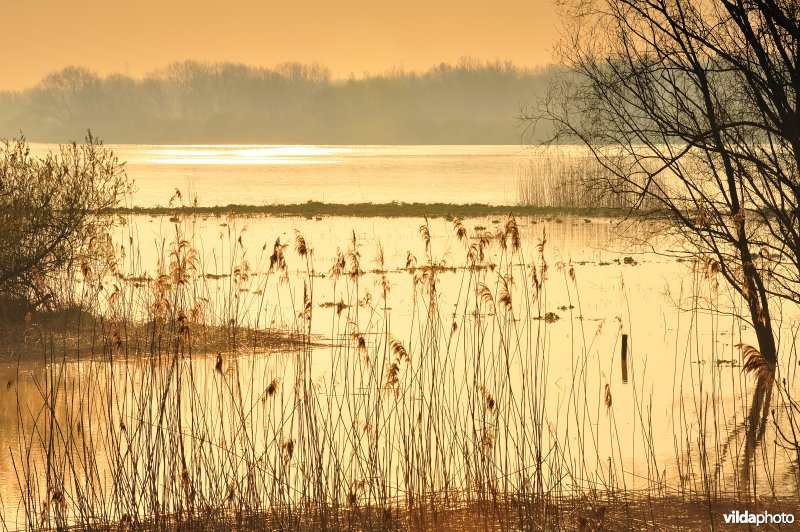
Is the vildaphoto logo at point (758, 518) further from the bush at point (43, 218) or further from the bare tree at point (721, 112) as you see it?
the bush at point (43, 218)

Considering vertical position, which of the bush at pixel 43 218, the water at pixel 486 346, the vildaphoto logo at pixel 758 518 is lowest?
the vildaphoto logo at pixel 758 518

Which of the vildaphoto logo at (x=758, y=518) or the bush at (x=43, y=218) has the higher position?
the bush at (x=43, y=218)

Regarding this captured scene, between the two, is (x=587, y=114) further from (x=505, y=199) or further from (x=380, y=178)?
(x=380, y=178)

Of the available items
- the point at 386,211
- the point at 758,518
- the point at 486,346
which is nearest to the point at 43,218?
the point at 486,346

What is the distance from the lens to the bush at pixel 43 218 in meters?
15.6

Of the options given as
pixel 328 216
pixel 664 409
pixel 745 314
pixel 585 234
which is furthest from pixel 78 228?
pixel 328 216

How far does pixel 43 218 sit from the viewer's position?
1581 cm

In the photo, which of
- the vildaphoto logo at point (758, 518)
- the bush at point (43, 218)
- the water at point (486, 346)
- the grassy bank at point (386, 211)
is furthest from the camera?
the grassy bank at point (386, 211)

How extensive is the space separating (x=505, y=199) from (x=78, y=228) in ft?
127

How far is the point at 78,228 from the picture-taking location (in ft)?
53.6

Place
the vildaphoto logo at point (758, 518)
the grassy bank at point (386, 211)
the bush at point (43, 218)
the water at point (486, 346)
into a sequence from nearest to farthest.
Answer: the vildaphoto logo at point (758, 518), the water at point (486, 346), the bush at point (43, 218), the grassy bank at point (386, 211)

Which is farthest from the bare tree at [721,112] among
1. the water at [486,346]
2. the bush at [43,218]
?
the bush at [43,218]

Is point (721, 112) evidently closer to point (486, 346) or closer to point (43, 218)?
point (486, 346)

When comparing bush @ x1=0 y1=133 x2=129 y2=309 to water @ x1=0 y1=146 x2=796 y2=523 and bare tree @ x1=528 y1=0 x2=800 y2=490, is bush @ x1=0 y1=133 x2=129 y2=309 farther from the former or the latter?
bare tree @ x1=528 y1=0 x2=800 y2=490
